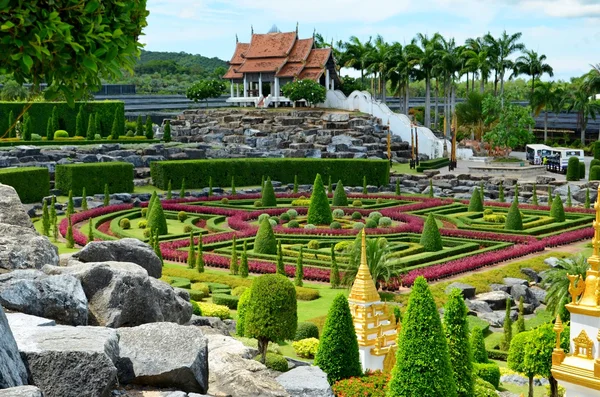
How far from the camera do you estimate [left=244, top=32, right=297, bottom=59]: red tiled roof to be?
80.1 meters

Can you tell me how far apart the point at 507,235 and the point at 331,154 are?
88.2 feet

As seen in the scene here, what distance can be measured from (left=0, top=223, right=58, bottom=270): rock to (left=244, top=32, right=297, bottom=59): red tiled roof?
223ft

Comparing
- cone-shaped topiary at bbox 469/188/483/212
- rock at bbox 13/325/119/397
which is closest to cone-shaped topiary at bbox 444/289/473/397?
rock at bbox 13/325/119/397

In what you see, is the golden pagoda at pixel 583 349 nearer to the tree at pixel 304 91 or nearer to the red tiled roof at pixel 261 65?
the tree at pixel 304 91

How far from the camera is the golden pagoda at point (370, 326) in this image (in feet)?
54.9

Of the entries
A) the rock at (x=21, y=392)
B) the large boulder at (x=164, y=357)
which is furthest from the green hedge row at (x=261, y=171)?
the rock at (x=21, y=392)

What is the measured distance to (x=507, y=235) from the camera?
35438 mm

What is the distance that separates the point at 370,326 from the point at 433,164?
4604 centimetres

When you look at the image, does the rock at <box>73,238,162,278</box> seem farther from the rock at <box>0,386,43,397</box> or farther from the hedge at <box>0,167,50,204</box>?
the hedge at <box>0,167,50,204</box>

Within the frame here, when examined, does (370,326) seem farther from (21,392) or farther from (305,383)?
(21,392)

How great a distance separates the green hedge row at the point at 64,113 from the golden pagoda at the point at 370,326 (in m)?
44.4

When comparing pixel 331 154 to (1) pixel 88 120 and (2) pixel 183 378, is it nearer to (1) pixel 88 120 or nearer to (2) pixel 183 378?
(1) pixel 88 120

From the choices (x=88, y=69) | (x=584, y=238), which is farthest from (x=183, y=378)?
(x=584, y=238)

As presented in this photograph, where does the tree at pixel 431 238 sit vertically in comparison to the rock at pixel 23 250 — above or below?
below
